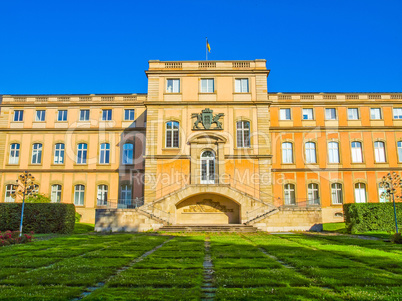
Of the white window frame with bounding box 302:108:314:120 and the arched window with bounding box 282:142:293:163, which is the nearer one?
the arched window with bounding box 282:142:293:163

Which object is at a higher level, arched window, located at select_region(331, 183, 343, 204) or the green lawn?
arched window, located at select_region(331, 183, 343, 204)

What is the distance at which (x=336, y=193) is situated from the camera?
3488 centimetres

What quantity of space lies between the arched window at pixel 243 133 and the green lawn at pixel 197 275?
16.3 meters

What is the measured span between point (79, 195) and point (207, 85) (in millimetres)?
17002

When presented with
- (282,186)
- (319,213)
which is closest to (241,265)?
(319,213)

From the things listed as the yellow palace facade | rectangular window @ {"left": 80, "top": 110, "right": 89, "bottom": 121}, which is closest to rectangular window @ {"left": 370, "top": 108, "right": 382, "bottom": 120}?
the yellow palace facade

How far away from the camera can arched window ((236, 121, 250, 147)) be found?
1143 inches

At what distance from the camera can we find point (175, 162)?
28.5m

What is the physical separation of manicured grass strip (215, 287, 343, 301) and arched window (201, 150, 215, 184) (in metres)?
21.1

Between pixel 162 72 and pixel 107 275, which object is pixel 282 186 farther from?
pixel 107 275

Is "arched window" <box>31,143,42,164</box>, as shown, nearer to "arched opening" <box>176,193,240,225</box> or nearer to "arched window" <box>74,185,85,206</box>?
"arched window" <box>74,185,85,206</box>

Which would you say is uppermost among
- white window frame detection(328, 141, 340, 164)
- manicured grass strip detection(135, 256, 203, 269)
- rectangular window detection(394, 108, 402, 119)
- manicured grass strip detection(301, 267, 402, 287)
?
rectangular window detection(394, 108, 402, 119)

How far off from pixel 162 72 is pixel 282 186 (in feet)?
53.0

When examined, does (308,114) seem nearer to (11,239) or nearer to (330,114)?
(330,114)
